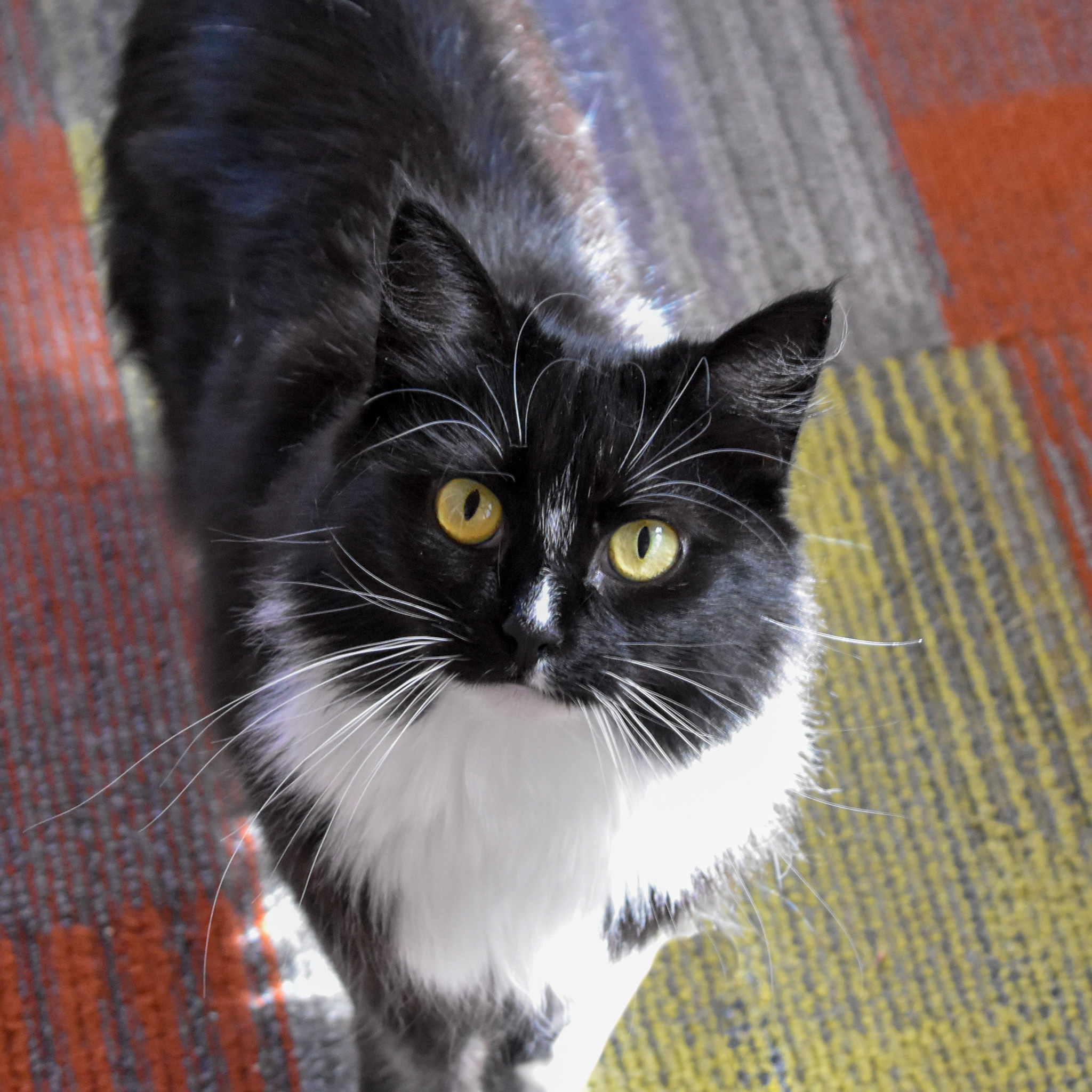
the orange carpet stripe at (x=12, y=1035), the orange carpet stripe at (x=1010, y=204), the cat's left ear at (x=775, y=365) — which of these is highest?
the orange carpet stripe at (x=1010, y=204)

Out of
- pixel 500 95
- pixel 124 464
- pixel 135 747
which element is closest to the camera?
pixel 500 95

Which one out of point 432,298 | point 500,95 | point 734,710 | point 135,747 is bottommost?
point 734,710

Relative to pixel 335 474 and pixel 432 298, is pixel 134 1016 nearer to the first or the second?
pixel 335 474

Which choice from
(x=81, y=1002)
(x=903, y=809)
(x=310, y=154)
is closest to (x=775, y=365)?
(x=310, y=154)

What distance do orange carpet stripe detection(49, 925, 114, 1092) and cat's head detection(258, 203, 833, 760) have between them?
65 cm

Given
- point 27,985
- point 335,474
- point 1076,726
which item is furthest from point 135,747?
point 1076,726

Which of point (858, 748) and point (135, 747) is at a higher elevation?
point (135, 747)

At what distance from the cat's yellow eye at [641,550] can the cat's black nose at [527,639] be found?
0.08 metres

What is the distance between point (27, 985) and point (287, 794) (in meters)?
0.55

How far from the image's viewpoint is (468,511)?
83 cm

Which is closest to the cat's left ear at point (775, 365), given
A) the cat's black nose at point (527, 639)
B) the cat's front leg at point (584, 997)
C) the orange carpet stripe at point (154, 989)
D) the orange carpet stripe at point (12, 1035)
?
the cat's black nose at point (527, 639)

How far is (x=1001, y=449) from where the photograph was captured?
5.13ft

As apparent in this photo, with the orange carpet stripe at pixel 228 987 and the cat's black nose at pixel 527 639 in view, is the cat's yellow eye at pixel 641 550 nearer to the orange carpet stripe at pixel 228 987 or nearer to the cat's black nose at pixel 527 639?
the cat's black nose at pixel 527 639

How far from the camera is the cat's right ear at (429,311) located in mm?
848
